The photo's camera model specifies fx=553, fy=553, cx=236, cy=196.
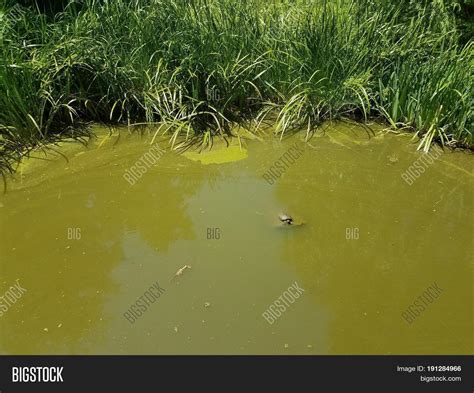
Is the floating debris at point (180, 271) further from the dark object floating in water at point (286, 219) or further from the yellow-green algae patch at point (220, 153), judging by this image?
the yellow-green algae patch at point (220, 153)

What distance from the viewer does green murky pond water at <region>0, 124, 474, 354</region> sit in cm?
323

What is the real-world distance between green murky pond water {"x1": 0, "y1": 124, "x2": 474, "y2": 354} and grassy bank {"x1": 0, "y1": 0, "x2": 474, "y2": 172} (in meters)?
0.31

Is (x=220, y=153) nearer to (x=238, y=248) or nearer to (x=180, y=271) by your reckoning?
(x=238, y=248)

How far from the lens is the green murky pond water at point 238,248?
323 cm

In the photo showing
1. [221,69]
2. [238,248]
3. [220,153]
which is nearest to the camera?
[238,248]

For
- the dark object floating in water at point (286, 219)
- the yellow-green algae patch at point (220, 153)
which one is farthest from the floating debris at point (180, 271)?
the yellow-green algae patch at point (220, 153)

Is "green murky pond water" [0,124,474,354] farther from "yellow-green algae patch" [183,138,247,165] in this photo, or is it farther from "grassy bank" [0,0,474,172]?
"grassy bank" [0,0,474,172]

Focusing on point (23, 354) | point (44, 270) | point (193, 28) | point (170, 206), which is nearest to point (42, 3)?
point (193, 28)

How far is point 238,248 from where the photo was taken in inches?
150

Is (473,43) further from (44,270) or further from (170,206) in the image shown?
(44,270)

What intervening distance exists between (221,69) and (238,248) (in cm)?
196

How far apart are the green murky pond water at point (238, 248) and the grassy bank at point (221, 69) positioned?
0.31m

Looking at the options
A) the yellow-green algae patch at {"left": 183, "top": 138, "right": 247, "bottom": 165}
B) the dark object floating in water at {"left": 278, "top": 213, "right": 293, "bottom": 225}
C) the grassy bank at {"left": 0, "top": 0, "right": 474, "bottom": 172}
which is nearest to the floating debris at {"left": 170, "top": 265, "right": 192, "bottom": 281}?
the dark object floating in water at {"left": 278, "top": 213, "right": 293, "bottom": 225}

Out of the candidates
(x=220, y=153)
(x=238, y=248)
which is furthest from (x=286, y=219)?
(x=220, y=153)
